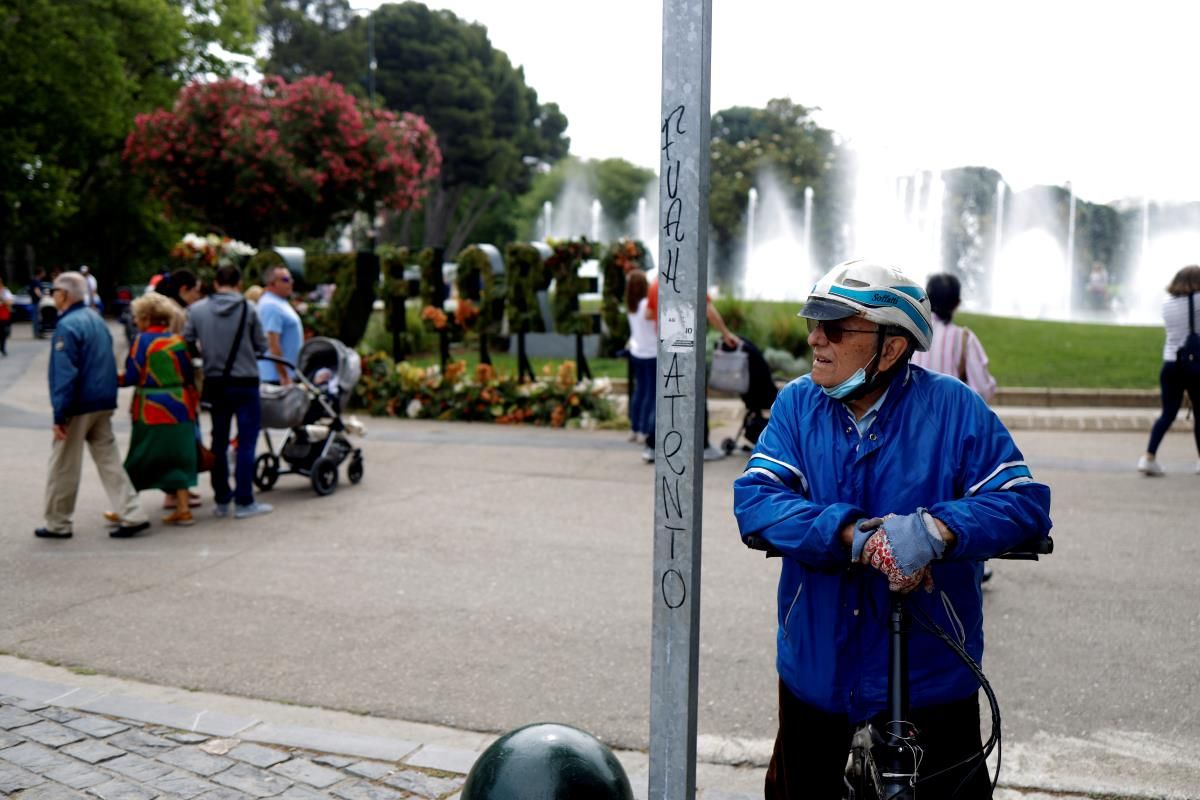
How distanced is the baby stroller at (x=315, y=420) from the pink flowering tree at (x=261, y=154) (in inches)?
562

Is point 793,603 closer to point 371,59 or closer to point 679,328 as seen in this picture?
point 679,328

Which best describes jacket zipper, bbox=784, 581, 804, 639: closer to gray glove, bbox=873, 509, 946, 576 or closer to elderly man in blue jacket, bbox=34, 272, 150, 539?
gray glove, bbox=873, 509, 946, 576

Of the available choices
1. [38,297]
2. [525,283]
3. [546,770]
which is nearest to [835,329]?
[546,770]

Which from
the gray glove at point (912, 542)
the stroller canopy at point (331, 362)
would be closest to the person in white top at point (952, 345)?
the gray glove at point (912, 542)

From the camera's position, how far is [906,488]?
2.75 m

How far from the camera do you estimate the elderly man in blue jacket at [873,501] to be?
2736 mm

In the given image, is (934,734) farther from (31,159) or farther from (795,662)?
(31,159)

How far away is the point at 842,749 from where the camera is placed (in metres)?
2.86

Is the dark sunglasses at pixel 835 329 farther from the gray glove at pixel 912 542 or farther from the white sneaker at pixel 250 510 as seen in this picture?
the white sneaker at pixel 250 510

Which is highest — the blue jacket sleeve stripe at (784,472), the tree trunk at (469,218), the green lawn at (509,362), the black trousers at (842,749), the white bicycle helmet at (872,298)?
the tree trunk at (469,218)

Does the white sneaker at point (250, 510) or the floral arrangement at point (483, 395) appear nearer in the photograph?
the white sneaker at point (250, 510)

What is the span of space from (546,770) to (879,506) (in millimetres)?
1069

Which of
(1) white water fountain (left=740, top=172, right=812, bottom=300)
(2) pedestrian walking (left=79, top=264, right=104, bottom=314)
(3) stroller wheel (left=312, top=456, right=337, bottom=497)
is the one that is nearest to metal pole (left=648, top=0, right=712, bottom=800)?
(3) stroller wheel (left=312, top=456, right=337, bottom=497)

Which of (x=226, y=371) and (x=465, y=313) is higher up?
(x=465, y=313)
